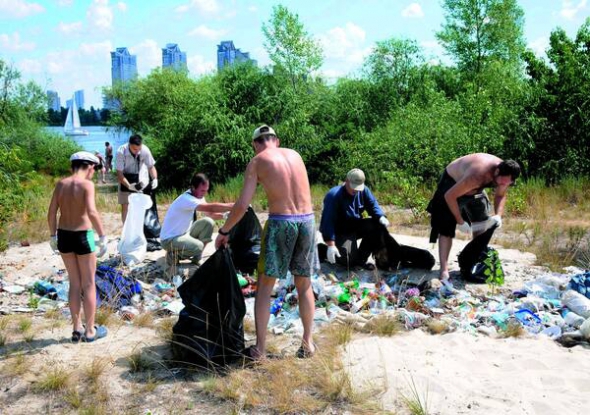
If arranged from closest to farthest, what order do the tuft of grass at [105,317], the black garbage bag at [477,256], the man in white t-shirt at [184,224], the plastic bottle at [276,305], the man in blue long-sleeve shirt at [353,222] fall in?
the tuft of grass at [105,317], the plastic bottle at [276,305], the black garbage bag at [477,256], the man in white t-shirt at [184,224], the man in blue long-sleeve shirt at [353,222]

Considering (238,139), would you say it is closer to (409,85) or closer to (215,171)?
(215,171)

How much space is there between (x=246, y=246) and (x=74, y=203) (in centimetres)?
247

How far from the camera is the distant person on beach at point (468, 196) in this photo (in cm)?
589

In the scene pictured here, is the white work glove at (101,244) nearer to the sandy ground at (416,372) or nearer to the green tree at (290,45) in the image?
the sandy ground at (416,372)

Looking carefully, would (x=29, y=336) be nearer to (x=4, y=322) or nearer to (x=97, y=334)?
(x=4, y=322)

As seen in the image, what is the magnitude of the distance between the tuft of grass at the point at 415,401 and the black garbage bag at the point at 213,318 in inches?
48.1

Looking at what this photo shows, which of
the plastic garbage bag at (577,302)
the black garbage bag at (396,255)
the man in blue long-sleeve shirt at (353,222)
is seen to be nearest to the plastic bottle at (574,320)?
the plastic garbage bag at (577,302)

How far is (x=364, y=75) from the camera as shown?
23094 mm

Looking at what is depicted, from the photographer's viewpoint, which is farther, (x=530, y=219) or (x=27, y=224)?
(x=530, y=219)

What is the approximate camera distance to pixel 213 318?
419cm

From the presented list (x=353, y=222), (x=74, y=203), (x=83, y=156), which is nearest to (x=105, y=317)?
(x=74, y=203)

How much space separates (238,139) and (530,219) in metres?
8.91

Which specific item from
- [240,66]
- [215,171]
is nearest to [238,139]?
[215,171]

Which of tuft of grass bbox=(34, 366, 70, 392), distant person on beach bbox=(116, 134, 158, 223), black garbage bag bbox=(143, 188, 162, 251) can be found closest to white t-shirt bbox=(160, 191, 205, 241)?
black garbage bag bbox=(143, 188, 162, 251)
